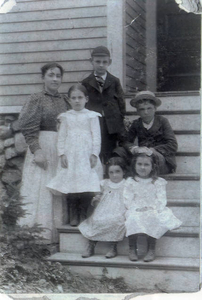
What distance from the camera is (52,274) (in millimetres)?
3002

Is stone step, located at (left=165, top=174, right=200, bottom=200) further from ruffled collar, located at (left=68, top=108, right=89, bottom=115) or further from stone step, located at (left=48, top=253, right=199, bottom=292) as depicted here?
ruffled collar, located at (left=68, top=108, right=89, bottom=115)

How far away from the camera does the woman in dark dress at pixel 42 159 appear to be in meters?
3.15

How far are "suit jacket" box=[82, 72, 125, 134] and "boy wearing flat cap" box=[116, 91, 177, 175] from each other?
0.12 meters

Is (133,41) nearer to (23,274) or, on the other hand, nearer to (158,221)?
(158,221)

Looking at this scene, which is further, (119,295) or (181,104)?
(181,104)

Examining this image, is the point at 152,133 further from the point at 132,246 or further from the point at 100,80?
the point at 132,246

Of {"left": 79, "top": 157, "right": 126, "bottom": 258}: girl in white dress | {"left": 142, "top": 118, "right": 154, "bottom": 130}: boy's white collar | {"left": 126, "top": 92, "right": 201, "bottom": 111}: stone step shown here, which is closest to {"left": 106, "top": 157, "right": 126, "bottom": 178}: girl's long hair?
{"left": 79, "top": 157, "right": 126, "bottom": 258}: girl in white dress

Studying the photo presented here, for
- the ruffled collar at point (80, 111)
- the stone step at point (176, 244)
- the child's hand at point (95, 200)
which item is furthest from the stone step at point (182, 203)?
the ruffled collar at point (80, 111)

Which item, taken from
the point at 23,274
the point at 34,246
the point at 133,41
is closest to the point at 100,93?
the point at 133,41

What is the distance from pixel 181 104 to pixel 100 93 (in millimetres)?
770

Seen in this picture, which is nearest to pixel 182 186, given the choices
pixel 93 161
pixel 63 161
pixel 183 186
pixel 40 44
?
pixel 183 186

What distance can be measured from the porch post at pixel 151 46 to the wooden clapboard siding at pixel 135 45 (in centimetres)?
4

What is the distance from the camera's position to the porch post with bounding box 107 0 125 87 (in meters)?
3.59

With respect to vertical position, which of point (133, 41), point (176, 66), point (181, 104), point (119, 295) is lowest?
point (119, 295)
